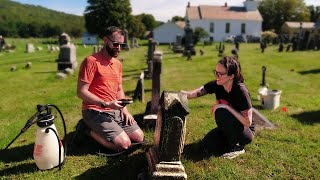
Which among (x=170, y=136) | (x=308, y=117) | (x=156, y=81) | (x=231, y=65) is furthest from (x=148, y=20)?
(x=170, y=136)

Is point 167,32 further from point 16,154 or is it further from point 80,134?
point 16,154

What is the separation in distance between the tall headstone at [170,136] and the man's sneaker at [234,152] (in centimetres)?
134

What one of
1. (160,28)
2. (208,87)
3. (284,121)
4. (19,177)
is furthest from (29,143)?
(160,28)

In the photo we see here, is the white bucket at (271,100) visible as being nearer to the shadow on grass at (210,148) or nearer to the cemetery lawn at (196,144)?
the cemetery lawn at (196,144)

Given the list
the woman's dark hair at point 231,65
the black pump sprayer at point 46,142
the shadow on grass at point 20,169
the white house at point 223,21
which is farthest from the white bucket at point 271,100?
the white house at point 223,21

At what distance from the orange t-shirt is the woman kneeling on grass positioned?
1.37 metres

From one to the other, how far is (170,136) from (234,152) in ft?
5.69

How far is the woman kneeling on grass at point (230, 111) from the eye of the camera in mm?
4977

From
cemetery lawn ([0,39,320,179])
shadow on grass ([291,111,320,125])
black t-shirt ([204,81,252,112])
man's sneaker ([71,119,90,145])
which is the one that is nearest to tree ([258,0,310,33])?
cemetery lawn ([0,39,320,179])

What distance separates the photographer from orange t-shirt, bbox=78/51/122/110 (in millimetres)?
5480

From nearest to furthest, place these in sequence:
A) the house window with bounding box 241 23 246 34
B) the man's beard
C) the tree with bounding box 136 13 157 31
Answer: the man's beard → the house window with bounding box 241 23 246 34 → the tree with bounding box 136 13 157 31

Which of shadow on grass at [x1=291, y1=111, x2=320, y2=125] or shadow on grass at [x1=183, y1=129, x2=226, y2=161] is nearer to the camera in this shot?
shadow on grass at [x1=183, y1=129, x2=226, y2=161]

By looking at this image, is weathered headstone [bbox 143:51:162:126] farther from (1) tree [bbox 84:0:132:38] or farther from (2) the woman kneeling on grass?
(1) tree [bbox 84:0:132:38]

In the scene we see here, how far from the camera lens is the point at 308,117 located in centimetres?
811
